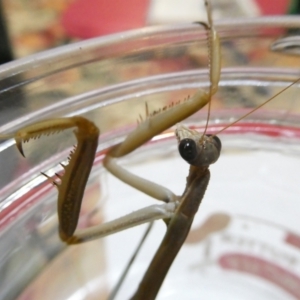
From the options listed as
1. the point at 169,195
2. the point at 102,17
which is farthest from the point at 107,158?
Result: the point at 102,17

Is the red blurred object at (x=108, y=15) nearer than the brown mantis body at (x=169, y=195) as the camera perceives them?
No

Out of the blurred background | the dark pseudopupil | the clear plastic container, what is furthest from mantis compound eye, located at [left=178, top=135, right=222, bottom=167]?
the blurred background

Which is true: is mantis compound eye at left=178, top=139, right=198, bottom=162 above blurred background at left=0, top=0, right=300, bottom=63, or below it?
below

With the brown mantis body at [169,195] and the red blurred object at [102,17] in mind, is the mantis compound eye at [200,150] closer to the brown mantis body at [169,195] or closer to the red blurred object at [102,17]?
the brown mantis body at [169,195]

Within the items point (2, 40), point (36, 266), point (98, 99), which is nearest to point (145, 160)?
point (98, 99)

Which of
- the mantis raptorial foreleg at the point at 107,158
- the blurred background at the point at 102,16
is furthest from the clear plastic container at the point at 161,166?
the blurred background at the point at 102,16

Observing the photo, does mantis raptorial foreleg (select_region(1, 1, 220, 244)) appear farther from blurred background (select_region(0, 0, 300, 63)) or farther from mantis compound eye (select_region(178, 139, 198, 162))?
blurred background (select_region(0, 0, 300, 63))
